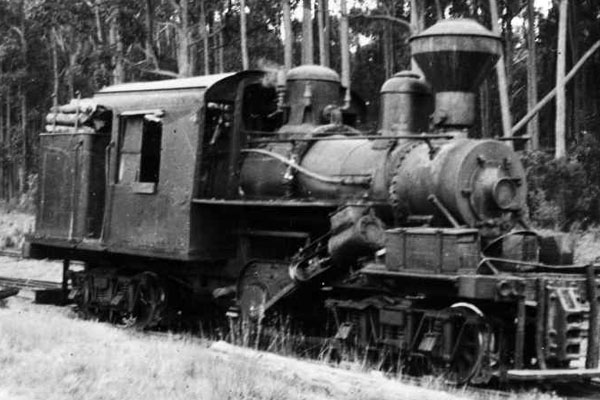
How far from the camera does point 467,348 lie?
8930 millimetres

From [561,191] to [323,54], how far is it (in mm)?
9494

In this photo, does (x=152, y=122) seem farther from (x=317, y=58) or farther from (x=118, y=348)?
(x=317, y=58)

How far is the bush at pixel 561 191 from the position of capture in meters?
19.5

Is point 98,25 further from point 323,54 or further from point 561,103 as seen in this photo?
point 561,103

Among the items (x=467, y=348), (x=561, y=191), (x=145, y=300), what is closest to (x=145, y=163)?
(x=145, y=300)

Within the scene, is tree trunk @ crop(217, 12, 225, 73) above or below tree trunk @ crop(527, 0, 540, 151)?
above

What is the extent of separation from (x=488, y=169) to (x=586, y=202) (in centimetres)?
1145

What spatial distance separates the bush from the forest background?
27 millimetres

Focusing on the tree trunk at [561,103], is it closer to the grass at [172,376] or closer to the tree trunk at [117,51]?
the grass at [172,376]

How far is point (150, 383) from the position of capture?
22.4 feet

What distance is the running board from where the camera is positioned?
26.7ft

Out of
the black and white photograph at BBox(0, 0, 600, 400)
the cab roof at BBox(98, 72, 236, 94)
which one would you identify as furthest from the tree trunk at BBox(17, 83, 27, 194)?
the cab roof at BBox(98, 72, 236, 94)

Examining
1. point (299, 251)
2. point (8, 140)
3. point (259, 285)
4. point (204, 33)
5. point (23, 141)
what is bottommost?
point (259, 285)

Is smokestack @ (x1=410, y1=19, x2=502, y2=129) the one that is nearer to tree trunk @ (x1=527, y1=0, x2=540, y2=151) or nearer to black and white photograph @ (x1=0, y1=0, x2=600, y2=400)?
black and white photograph @ (x1=0, y1=0, x2=600, y2=400)
